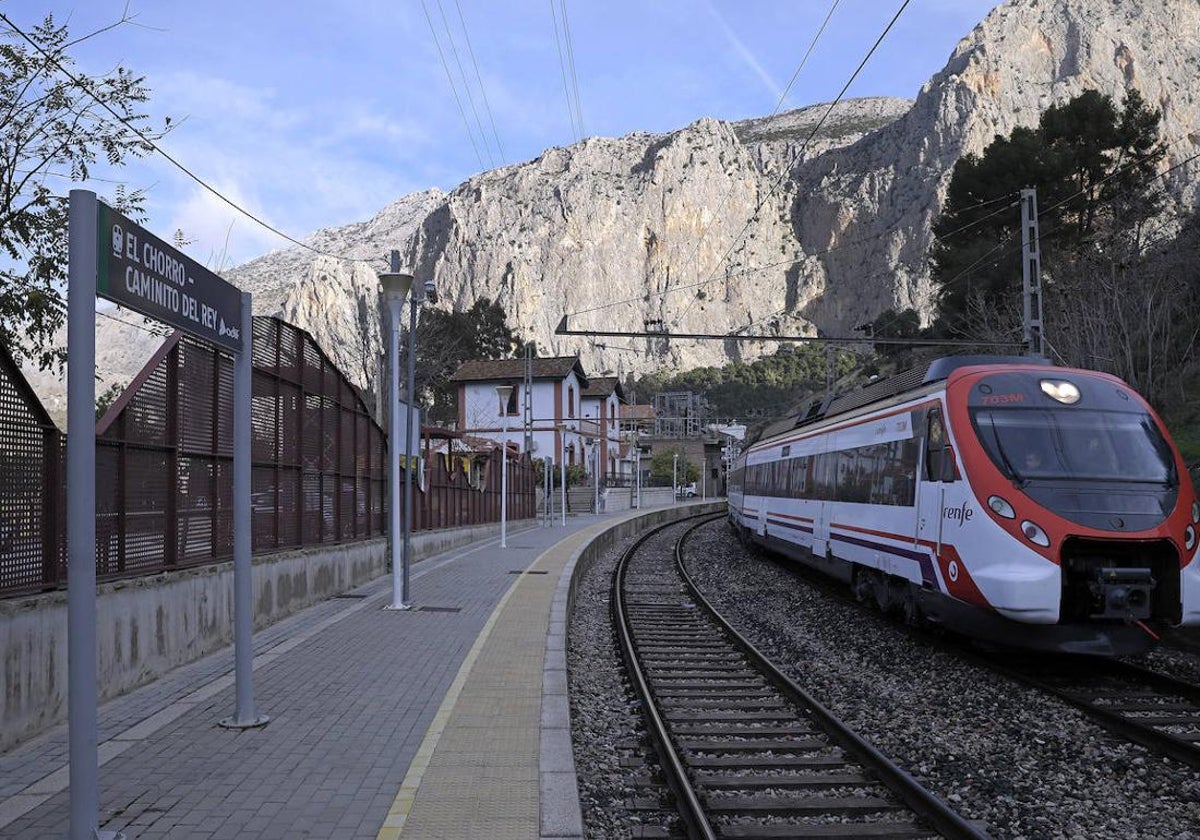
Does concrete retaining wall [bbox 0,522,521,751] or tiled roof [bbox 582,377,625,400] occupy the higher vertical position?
tiled roof [bbox 582,377,625,400]

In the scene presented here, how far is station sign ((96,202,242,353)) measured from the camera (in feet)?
14.6

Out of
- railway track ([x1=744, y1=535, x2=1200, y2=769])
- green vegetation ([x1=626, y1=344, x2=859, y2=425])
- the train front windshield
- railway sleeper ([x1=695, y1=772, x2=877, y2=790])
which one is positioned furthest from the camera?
green vegetation ([x1=626, y1=344, x2=859, y2=425])

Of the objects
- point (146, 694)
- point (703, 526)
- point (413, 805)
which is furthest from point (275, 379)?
point (703, 526)

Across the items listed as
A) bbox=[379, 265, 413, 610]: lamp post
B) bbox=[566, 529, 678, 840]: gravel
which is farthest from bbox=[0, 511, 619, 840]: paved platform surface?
bbox=[379, 265, 413, 610]: lamp post

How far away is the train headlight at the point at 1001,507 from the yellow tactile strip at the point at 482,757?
4.47 metres

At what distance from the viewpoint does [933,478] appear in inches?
420

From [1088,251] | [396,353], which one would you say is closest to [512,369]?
[1088,251]

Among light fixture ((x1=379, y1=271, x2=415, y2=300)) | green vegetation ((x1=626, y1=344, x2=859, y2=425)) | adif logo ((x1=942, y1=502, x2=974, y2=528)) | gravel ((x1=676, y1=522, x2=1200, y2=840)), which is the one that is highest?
green vegetation ((x1=626, y1=344, x2=859, y2=425))

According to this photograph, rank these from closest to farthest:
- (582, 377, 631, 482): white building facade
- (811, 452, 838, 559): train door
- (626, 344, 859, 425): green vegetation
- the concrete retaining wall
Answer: the concrete retaining wall → (811, 452, 838, 559): train door → (582, 377, 631, 482): white building facade → (626, 344, 859, 425): green vegetation

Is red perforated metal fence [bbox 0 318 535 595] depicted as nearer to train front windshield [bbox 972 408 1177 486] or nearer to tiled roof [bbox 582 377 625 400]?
train front windshield [bbox 972 408 1177 486]

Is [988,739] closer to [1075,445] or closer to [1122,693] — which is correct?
[1122,693]

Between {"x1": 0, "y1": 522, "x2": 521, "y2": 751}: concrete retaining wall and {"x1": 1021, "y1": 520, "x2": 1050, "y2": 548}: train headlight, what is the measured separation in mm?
7770

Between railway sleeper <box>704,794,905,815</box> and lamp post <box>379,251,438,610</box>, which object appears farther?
lamp post <box>379,251,438,610</box>

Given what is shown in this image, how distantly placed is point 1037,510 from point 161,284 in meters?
7.67
